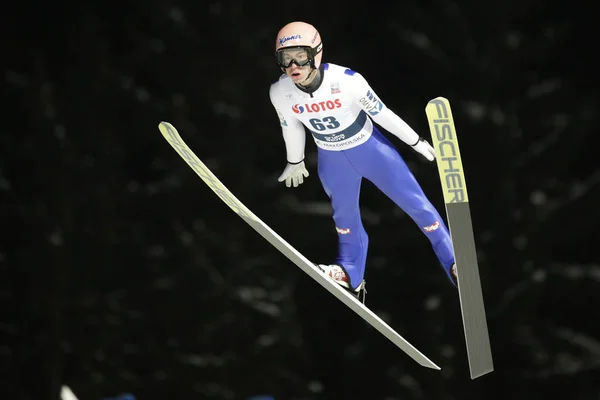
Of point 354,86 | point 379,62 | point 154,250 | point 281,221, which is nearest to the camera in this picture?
point 354,86

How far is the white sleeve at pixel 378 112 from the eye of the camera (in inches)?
115

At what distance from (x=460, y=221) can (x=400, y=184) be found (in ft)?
0.90

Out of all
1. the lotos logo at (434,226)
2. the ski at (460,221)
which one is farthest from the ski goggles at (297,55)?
the lotos logo at (434,226)

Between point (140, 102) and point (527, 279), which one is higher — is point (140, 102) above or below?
above

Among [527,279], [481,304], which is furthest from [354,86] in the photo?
[527,279]

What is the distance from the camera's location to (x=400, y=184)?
3.07 metres

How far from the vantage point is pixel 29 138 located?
4109 mm

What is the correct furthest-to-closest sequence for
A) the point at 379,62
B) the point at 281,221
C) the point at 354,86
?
1. the point at 281,221
2. the point at 379,62
3. the point at 354,86

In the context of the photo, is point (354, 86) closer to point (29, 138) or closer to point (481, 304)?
point (481, 304)

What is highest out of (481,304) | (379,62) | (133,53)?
(133,53)

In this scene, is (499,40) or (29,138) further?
(29,138)

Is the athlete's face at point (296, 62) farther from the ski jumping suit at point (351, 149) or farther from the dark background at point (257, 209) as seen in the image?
the dark background at point (257, 209)

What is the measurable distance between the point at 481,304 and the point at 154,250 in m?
1.59

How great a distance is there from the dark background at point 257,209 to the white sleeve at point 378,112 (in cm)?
23
